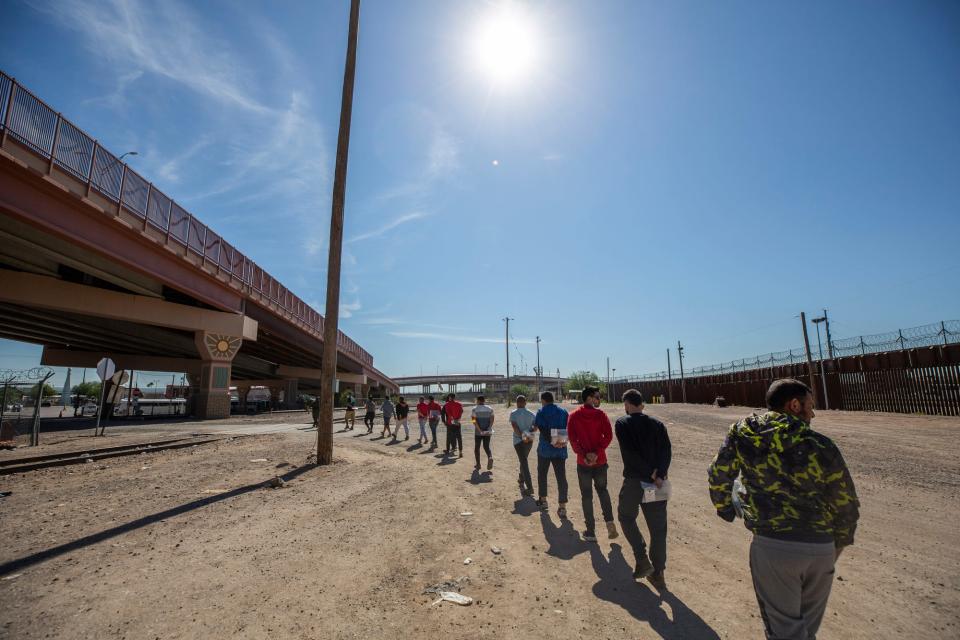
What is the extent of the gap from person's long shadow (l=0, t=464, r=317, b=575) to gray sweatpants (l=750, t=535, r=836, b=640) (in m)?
6.85

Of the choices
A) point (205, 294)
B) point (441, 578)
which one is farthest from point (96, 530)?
point (205, 294)

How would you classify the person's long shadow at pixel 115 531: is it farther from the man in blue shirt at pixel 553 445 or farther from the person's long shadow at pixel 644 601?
the person's long shadow at pixel 644 601

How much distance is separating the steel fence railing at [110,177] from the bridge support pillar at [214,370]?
3602 millimetres

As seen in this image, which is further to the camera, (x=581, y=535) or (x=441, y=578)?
(x=581, y=535)

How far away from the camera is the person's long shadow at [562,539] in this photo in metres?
5.11

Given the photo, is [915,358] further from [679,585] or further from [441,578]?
[441,578]

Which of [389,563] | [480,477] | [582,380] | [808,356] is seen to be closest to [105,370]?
[480,477]

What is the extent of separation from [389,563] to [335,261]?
8.27 m

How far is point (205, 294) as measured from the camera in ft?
75.0

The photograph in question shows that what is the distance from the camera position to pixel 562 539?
559 centimetres

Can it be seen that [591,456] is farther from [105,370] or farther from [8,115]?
[8,115]

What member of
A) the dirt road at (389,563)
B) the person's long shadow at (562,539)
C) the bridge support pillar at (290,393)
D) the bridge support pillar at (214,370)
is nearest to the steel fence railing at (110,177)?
the bridge support pillar at (214,370)

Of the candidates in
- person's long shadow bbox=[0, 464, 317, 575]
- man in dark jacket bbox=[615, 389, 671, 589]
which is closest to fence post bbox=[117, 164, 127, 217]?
person's long shadow bbox=[0, 464, 317, 575]

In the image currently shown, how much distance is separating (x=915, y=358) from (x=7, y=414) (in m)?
39.3
